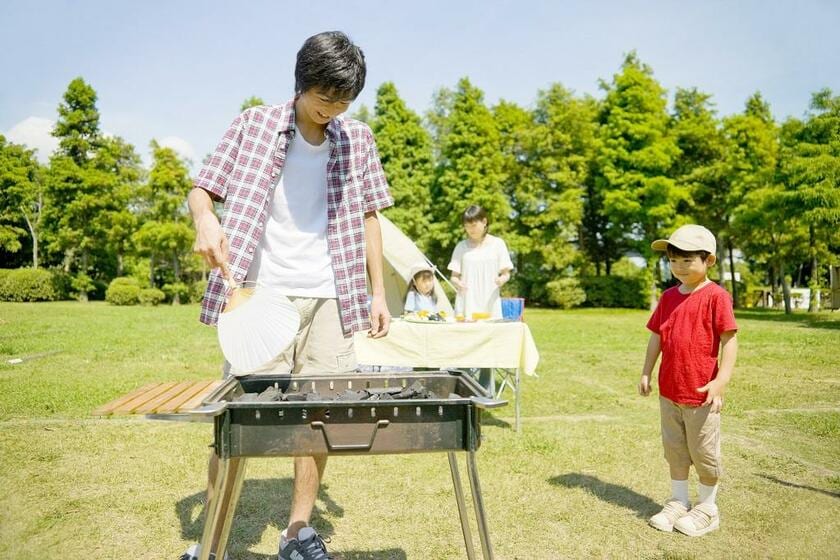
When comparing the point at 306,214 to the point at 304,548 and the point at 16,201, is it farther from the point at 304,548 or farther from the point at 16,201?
the point at 16,201

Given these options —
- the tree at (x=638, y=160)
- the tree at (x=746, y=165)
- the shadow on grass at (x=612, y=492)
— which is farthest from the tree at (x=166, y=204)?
the shadow on grass at (x=612, y=492)

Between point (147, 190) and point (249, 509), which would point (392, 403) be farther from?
point (147, 190)

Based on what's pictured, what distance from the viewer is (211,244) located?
2.00 meters

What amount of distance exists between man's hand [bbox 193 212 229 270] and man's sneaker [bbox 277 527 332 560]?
117 cm

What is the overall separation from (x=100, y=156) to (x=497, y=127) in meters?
18.4

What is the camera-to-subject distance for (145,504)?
11.1ft

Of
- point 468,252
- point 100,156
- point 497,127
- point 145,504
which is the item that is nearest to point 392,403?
point 145,504

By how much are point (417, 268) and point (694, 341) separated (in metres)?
4.91

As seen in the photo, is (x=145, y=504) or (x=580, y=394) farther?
(x=580, y=394)

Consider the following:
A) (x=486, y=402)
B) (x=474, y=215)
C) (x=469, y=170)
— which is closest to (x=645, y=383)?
(x=486, y=402)

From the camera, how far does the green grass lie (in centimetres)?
293

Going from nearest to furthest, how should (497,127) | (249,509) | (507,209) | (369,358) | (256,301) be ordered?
(256,301)
(249,509)
(369,358)
(507,209)
(497,127)

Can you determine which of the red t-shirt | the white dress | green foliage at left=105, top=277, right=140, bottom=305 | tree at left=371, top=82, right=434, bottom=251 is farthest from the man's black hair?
green foliage at left=105, top=277, right=140, bottom=305

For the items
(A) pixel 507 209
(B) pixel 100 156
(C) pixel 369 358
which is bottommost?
(C) pixel 369 358
